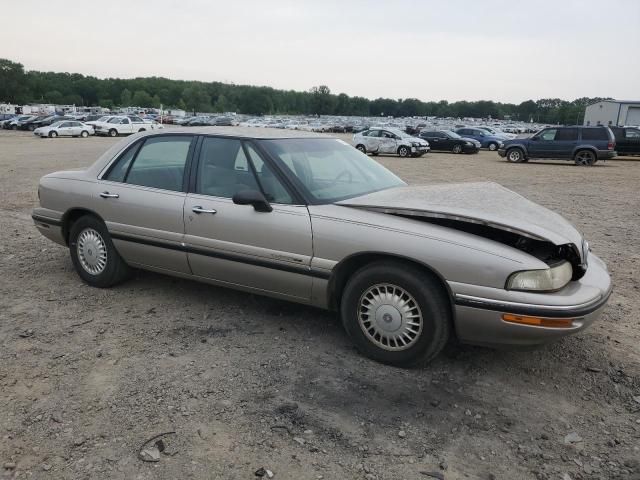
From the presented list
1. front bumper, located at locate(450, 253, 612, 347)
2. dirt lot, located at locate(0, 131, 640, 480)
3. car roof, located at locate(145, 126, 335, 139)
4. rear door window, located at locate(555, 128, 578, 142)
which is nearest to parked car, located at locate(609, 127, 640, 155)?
rear door window, located at locate(555, 128, 578, 142)

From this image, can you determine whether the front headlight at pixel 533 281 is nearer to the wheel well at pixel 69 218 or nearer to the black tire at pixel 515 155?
the wheel well at pixel 69 218

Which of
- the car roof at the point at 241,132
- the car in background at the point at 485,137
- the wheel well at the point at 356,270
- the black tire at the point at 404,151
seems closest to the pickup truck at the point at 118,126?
the black tire at the point at 404,151

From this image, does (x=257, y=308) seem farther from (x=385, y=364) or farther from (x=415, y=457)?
(x=415, y=457)

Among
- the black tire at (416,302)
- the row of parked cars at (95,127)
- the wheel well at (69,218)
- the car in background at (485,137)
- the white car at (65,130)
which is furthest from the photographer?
the row of parked cars at (95,127)

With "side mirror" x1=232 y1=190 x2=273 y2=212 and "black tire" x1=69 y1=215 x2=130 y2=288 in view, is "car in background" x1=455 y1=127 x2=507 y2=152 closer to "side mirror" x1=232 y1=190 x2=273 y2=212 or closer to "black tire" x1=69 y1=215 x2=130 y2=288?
"black tire" x1=69 y1=215 x2=130 y2=288

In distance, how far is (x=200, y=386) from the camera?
3.27m

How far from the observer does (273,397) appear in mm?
3168

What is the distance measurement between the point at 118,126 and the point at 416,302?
4102cm

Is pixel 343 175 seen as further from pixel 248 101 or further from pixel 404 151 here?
pixel 248 101

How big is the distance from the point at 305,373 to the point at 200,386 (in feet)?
2.21

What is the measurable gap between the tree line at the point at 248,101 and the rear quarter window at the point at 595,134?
120 m

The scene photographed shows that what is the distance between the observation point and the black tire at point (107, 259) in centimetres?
480

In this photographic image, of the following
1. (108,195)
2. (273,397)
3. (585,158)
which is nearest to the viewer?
(273,397)

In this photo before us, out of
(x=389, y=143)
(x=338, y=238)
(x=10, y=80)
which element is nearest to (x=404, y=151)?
(x=389, y=143)
